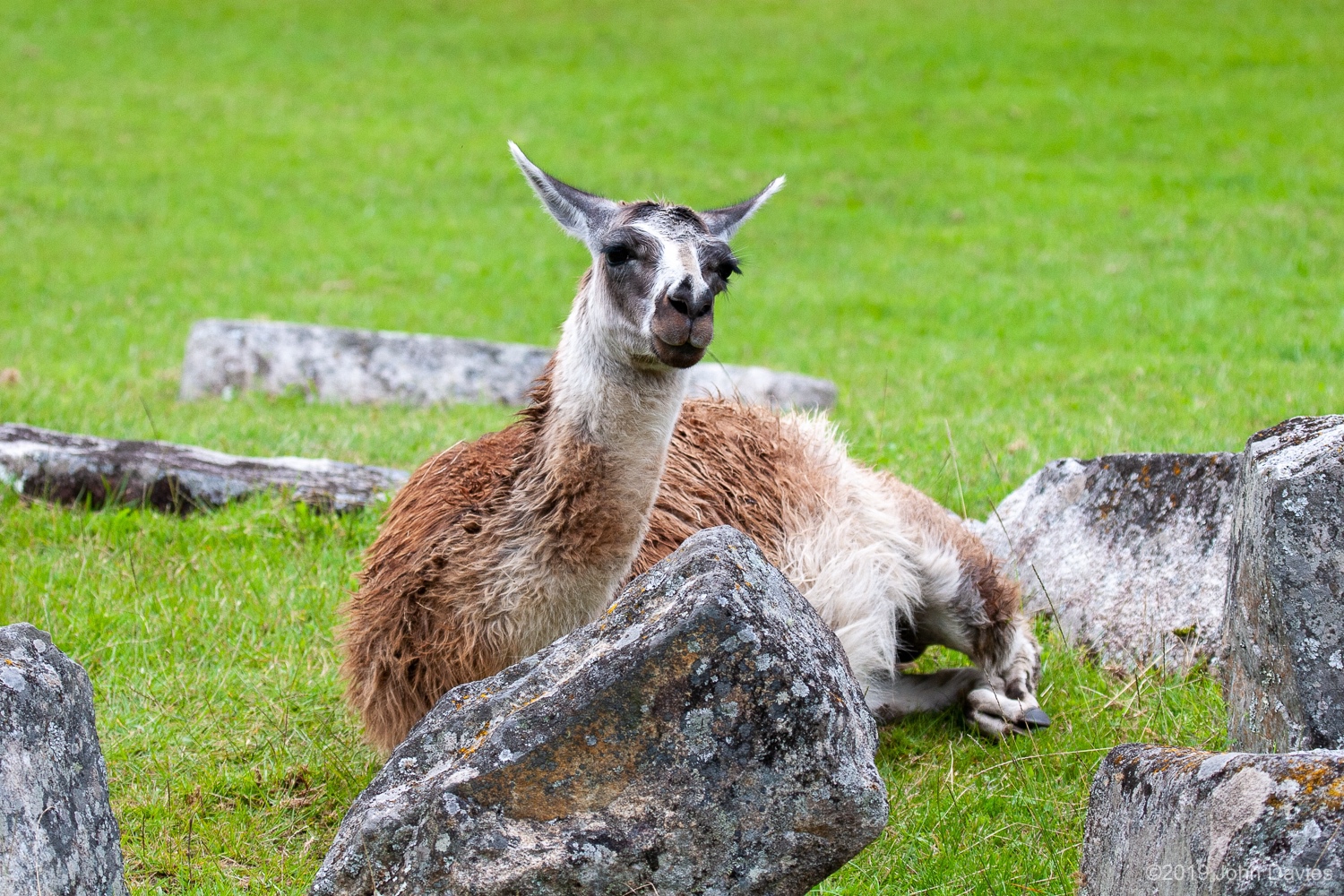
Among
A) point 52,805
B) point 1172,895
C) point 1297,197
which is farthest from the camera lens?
point 1297,197

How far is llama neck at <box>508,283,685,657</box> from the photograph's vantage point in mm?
3953

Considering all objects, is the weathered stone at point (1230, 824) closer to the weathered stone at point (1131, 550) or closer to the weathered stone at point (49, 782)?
the weathered stone at point (49, 782)

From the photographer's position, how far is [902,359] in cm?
1199

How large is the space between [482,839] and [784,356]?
10.1m

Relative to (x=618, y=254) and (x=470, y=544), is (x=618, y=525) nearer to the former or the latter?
(x=470, y=544)

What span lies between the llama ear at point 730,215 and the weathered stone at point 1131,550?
1.59 metres

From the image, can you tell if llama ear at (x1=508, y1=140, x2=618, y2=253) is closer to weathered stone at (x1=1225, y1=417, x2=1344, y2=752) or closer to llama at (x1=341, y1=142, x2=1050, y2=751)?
llama at (x1=341, y1=142, x2=1050, y2=751)

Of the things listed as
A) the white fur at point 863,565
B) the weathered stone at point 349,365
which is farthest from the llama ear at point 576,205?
the weathered stone at point 349,365

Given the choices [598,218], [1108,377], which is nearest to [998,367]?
[1108,377]

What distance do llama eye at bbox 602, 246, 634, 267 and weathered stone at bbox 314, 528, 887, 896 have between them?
5.39 ft

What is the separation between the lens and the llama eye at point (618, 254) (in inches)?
164

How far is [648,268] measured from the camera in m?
4.10

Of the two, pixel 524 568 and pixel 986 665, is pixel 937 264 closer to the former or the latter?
pixel 986 665

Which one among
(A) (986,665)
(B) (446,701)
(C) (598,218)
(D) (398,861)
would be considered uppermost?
(C) (598,218)
